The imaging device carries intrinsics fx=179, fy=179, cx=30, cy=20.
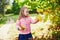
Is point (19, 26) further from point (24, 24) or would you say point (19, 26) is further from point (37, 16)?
point (37, 16)

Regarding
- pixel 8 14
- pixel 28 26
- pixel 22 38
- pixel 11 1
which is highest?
pixel 11 1

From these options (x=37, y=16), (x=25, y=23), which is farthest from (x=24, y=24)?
(x=37, y=16)

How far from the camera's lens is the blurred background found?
1.65 metres

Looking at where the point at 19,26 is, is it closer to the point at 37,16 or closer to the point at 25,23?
the point at 25,23

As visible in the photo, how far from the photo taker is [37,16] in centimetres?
168

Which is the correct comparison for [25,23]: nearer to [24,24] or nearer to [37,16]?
[24,24]

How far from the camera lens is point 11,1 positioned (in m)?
1.67

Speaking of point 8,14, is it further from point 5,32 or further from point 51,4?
point 51,4

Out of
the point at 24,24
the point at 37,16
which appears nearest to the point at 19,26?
the point at 24,24

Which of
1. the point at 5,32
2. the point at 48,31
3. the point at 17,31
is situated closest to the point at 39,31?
the point at 48,31

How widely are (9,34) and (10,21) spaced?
12cm

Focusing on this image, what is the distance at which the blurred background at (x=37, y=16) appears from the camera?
65.1 inches

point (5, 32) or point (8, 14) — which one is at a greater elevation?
point (8, 14)

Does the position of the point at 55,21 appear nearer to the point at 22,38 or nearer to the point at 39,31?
the point at 39,31
